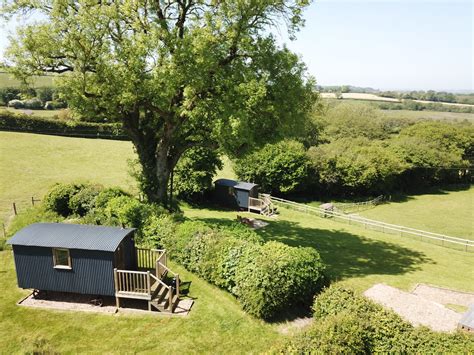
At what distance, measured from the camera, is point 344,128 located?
7319 cm

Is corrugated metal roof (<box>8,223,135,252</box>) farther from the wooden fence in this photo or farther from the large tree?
the wooden fence

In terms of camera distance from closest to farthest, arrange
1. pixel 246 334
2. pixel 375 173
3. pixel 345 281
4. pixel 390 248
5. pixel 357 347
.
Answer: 1. pixel 357 347
2. pixel 246 334
3. pixel 345 281
4. pixel 390 248
5. pixel 375 173

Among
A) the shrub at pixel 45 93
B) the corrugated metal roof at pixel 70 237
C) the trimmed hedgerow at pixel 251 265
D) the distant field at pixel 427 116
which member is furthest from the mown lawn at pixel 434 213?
the shrub at pixel 45 93

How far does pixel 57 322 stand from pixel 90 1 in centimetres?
1543

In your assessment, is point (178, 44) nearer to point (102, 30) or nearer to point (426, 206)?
point (102, 30)

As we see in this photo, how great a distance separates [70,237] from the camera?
47.0ft

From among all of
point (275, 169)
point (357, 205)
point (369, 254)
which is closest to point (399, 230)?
point (369, 254)

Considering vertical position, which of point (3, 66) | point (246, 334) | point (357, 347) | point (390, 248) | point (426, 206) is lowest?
point (426, 206)

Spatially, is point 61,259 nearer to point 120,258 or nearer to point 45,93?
point 120,258

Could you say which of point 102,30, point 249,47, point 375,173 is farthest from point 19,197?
Result: point 375,173

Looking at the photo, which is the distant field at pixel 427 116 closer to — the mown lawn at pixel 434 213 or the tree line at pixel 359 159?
the tree line at pixel 359 159

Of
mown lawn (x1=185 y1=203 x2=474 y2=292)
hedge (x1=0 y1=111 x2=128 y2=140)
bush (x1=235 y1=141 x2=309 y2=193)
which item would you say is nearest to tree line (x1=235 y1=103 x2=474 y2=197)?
bush (x1=235 y1=141 x2=309 y2=193)

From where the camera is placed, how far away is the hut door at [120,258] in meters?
14.4

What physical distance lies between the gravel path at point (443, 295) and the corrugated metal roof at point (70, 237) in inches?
572
